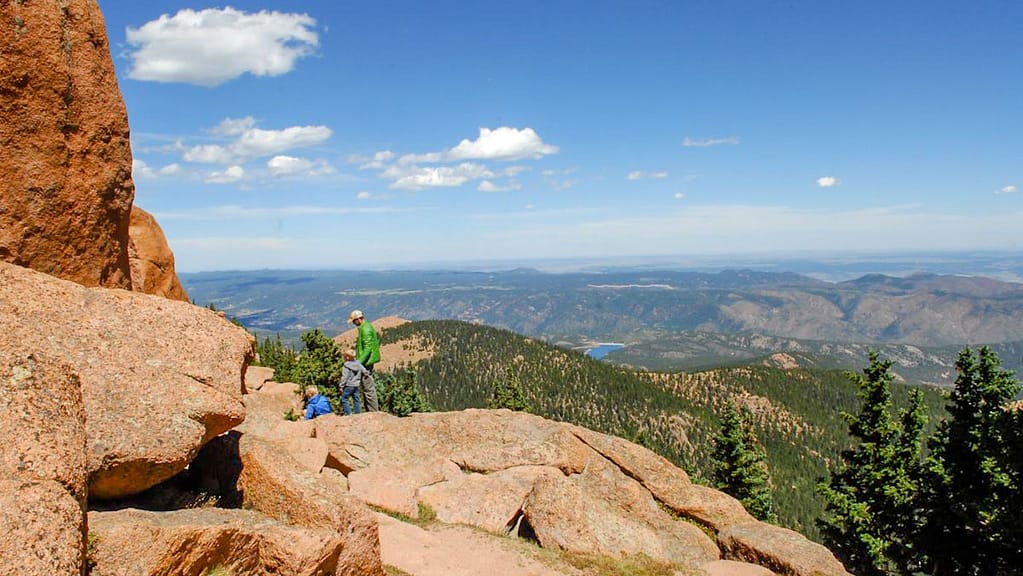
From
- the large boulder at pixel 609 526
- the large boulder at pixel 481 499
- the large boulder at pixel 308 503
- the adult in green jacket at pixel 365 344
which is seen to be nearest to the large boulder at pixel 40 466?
the large boulder at pixel 308 503

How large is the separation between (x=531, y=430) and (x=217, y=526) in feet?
56.4

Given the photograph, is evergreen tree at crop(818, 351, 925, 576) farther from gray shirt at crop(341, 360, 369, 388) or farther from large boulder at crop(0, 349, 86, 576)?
large boulder at crop(0, 349, 86, 576)

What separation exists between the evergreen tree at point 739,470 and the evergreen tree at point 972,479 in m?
20.6

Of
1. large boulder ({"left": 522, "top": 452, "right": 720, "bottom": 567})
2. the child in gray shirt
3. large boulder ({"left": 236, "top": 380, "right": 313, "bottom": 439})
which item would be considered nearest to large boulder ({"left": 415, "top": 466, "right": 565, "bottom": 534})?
large boulder ({"left": 522, "top": 452, "right": 720, "bottom": 567})

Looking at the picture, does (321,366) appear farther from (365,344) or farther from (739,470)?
(739,470)

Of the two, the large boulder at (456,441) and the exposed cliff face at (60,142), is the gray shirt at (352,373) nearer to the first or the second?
the large boulder at (456,441)

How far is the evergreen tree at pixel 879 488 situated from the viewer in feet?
113

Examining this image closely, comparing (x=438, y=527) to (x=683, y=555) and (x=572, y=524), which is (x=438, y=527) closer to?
(x=572, y=524)

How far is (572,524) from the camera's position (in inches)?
665

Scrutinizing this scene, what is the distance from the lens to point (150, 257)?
23.2 metres

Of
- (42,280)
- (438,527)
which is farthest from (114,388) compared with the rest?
(438,527)

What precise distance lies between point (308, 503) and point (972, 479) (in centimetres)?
3809

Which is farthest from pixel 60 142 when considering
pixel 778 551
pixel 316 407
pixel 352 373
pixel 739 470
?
pixel 739 470

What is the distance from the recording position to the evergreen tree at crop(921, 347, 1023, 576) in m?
27.9
